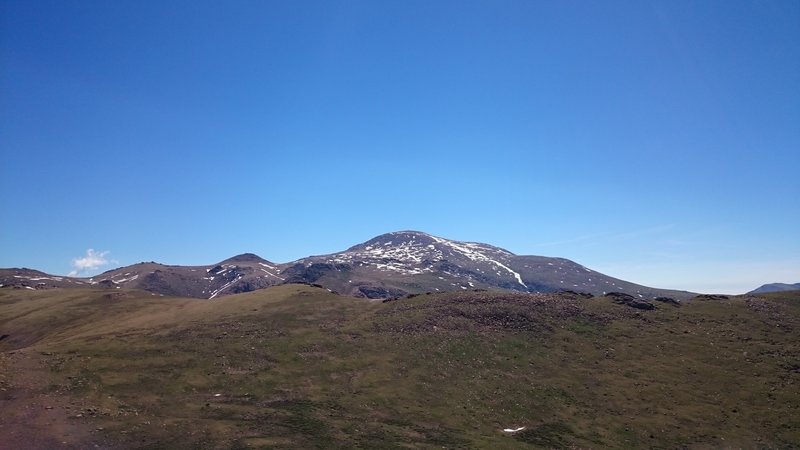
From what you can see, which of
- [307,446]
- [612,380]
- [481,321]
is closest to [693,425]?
[612,380]

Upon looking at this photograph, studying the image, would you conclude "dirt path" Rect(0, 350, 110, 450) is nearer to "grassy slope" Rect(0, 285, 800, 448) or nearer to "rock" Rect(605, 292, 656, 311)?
"grassy slope" Rect(0, 285, 800, 448)

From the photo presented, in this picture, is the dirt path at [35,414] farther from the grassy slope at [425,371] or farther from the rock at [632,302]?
the rock at [632,302]

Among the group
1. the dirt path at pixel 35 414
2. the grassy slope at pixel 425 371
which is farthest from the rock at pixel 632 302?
the dirt path at pixel 35 414

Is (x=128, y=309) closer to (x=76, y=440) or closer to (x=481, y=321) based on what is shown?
(x=76, y=440)

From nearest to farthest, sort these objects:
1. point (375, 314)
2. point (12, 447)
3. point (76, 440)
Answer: point (12, 447), point (76, 440), point (375, 314)

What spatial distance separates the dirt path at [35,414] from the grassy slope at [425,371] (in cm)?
87

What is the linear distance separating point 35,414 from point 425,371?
57179 mm

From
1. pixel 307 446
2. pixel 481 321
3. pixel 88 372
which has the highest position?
pixel 481 321

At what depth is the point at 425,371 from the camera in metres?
86.6

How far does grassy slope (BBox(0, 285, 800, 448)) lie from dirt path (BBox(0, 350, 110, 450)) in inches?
34.4

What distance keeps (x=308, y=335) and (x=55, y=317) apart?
74678mm

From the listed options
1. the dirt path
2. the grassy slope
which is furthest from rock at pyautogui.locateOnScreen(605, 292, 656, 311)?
the dirt path

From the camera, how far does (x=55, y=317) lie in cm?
12538

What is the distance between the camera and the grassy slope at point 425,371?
65250 mm
